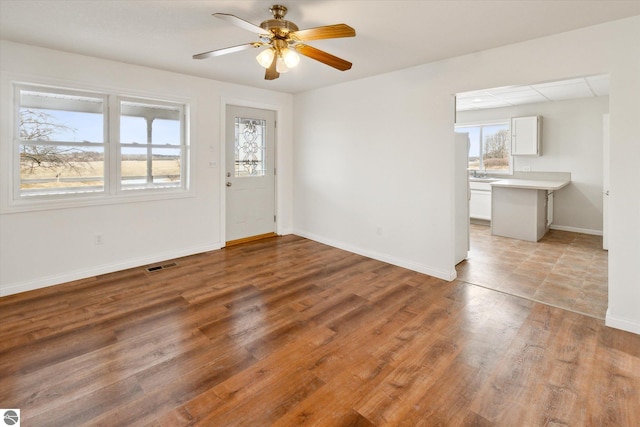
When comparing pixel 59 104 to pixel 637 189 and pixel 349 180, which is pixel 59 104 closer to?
pixel 349 180

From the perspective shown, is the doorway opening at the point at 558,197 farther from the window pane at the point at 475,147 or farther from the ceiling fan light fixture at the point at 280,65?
the ceiling fan light fixture at the point at 280,65

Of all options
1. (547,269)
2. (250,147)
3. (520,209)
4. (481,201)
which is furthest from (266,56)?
(481,201)

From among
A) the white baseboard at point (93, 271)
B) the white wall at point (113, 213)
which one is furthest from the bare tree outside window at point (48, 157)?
the white baseboard at point (93, 271)

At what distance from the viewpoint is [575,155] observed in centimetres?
598

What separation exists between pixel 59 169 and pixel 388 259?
4.10 meters

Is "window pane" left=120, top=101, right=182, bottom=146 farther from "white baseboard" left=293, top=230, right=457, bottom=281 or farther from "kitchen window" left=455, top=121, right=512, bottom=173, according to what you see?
"kitchen window" left=455, top=121, right=512, bottom=173

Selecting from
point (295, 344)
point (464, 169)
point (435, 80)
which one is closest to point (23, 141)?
point (295, 344)

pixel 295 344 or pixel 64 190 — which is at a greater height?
pixel 64 190

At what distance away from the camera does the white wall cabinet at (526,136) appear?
20.4 feet

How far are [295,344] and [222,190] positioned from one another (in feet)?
A: 10.3

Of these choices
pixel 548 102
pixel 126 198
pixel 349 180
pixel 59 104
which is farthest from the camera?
pixel 548 102

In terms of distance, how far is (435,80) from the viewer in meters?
3.71

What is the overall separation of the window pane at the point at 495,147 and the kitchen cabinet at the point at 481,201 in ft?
2.47

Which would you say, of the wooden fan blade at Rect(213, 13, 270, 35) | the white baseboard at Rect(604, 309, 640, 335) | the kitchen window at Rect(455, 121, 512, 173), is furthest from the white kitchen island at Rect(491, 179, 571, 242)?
the wooden fan blade at Rect(213, 13, 270, 35)
